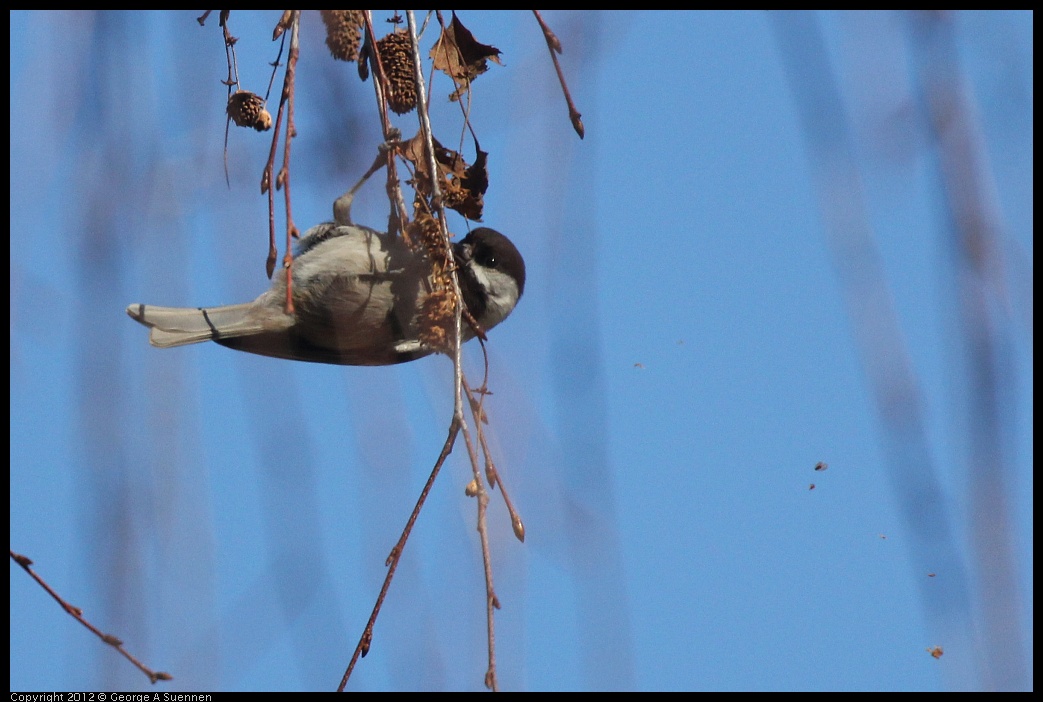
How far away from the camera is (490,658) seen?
1.49 metres

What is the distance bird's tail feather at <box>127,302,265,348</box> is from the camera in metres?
3.21

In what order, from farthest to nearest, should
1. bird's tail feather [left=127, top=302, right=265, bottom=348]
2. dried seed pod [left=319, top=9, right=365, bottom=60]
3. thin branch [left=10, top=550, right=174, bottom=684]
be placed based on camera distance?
bird's tail feather [left=127, top=302, right=265, bottom=348], dried seed pod [left=319, top=9, right=365, bottom=60], thin branch [left=10, top=550, right=174, bottom=684]

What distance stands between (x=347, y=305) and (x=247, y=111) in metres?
0.85

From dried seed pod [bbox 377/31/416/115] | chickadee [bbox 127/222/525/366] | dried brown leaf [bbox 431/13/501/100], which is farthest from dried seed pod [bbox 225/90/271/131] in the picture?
chickadee [bbox 127/222/525/366]

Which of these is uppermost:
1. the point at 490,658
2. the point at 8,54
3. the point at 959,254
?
the point at 8,54

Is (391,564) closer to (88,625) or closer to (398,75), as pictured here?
(88,625)

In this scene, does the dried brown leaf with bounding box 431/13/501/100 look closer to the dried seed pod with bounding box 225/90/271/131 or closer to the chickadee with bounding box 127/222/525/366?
the dried seed pod with bounding box 225/90/271/131

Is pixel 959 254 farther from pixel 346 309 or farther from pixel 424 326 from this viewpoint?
pixel 346 309

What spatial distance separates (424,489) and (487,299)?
1841 millimetres

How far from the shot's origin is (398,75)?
8.50 feet

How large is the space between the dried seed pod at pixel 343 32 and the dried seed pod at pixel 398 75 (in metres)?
0.08

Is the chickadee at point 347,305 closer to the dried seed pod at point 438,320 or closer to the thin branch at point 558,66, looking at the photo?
the dried seed pod at point 438,320
